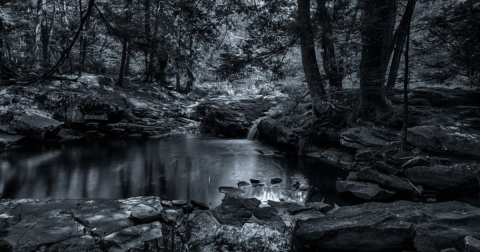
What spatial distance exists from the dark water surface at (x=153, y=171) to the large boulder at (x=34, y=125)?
0.80m

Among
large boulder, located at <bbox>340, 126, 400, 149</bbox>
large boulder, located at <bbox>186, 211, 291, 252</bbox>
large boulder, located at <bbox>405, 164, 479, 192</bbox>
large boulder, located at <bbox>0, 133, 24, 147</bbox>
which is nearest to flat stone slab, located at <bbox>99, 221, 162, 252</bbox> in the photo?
large boulder, located at <bbox>186, 211, 291, 252</bbox>

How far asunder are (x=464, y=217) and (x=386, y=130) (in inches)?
225

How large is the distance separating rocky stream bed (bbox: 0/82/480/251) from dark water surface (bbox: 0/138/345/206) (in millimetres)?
Result: 782

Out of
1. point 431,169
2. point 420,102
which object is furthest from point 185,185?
point 420,102

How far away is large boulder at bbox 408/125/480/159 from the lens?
23.2ft

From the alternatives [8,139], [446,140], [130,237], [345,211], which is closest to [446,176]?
[446,140]

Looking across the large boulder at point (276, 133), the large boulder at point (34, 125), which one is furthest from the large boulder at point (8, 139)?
the large boulder at point (276, 133)

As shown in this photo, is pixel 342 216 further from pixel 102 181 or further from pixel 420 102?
pixel 420 102

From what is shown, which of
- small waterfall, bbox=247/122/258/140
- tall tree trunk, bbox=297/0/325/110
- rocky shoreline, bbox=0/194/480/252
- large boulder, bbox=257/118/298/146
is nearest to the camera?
rocky shoreline, bbox=0/194/480/252

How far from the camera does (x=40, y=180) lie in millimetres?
8359

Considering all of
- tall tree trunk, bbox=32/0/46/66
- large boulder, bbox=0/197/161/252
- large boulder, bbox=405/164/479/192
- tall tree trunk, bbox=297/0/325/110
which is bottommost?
large boulder, bbox=0/197/161/252

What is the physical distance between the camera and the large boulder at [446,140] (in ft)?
23.2

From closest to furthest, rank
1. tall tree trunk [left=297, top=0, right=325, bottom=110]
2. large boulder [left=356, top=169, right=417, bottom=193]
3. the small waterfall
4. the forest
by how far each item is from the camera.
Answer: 1. the forest
2. large boulder [left=356, top=169, right=417, bottom=193]
3. tall tree trunk [left=297, top=0, right=325, bottom=110]
4. the small waterfall

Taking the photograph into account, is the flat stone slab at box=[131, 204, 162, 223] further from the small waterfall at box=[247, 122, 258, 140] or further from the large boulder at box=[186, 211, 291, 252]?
the small waterfall at box=[247, 122, 258, 140]
